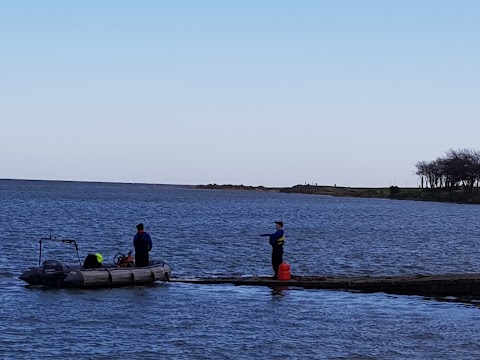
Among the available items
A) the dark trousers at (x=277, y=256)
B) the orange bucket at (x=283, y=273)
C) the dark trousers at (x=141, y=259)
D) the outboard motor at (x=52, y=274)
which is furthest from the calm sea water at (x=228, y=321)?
the dark trousers at (x=277, y=256)

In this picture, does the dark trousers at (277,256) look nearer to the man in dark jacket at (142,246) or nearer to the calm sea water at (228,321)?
the calm sea water at (228,321)

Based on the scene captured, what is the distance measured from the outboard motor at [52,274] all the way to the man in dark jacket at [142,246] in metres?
2.61

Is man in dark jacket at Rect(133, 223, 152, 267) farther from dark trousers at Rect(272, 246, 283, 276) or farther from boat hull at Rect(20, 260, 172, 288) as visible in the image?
dark trousers at Rect(272, 246, 283, 276)

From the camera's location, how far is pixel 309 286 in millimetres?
25672

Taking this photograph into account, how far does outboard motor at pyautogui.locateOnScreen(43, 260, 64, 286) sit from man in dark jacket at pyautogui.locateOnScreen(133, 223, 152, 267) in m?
2.61

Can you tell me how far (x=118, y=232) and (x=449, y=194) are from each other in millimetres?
126004

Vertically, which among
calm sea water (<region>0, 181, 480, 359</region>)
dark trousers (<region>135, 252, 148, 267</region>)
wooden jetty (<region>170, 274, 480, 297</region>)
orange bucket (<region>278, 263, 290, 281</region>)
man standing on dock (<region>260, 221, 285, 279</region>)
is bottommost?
calm sea water (<region>0, 181, 480, 359</region>)

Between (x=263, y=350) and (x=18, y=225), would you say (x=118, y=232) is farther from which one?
(x=263, y=350)

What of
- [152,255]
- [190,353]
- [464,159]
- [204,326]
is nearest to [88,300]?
[204,326]

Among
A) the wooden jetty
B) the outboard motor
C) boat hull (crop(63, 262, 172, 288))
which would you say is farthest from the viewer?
the wooden jetty

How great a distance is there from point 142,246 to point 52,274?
10.0 feet

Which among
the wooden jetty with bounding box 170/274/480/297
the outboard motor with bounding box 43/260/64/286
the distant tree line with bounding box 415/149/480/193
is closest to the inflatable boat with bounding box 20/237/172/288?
the outboard motor with bounding box 43/260/64/286

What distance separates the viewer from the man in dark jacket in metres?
25.6

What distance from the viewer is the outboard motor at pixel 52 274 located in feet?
81.7
